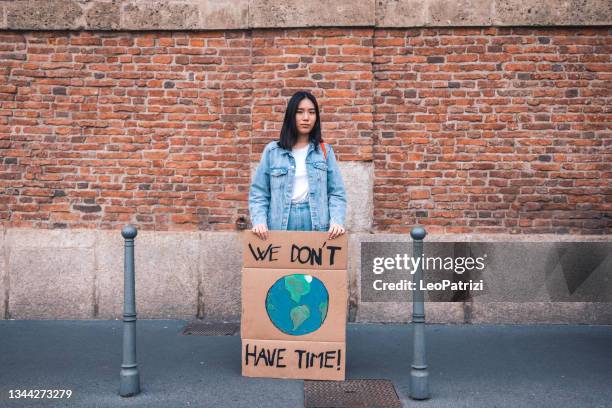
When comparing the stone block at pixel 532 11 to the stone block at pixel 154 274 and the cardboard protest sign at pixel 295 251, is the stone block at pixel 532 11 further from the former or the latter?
the stone block at pixel 154 274

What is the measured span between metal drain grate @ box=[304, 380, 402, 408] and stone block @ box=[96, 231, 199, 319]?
7.28 ft

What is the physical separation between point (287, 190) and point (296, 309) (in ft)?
2.92

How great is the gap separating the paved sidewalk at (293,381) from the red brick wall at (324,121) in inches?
44.6

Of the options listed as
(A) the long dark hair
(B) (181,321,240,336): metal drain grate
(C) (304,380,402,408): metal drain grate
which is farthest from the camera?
(B) (181,321,240,336): metal drain grate

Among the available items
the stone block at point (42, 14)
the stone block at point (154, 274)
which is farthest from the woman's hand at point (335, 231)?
the stone block at point (42, 14)

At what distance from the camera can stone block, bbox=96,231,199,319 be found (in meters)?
5.74

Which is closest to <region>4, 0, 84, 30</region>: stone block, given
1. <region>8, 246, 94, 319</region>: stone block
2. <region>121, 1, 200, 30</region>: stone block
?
<region>121, 1, 200, 30</region>: stone block

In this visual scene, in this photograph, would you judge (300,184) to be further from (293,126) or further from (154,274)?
(154,274)

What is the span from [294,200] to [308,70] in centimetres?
206

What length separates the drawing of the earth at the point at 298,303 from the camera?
3.92 meters

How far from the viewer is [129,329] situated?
368 centimetres

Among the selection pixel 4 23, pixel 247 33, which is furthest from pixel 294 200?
pixel 4 23

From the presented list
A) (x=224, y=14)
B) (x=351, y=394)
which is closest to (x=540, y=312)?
(x=351, y=394)

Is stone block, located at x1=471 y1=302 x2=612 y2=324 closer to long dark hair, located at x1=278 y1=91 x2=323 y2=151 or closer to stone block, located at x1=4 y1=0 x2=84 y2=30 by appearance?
long dark hair, located at x1=278 y1=91 x2=323 y2=151
